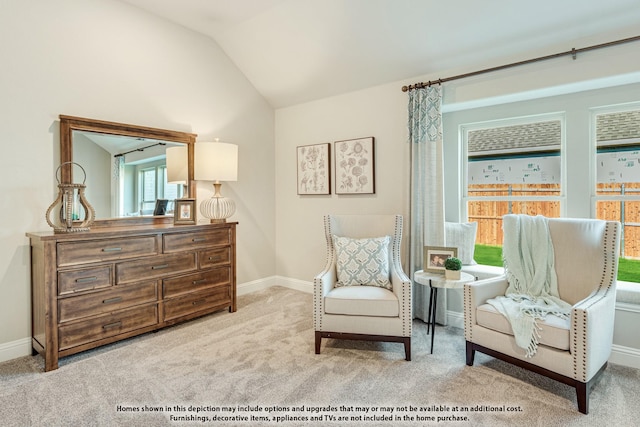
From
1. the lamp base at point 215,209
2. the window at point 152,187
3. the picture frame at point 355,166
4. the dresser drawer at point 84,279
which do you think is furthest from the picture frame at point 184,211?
the picture frame at point 355,166

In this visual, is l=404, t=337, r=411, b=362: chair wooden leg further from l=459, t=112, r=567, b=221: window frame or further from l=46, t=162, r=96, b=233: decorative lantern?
l=46, t=162, r=96, b=233: decorative lantern

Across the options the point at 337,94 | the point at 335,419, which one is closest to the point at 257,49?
the point at 337,94

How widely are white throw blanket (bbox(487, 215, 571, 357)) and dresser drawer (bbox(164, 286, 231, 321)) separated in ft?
7.96

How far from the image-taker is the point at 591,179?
109 inches

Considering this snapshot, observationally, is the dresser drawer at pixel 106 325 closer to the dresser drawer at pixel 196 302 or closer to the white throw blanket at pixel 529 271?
the dresser drawer at pixel 196 302

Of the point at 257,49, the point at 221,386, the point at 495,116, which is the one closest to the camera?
the point at 221,386

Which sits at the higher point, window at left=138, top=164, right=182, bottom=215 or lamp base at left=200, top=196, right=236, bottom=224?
window at left=138, top=164, right=182, bottom=215

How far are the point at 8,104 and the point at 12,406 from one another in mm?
2040

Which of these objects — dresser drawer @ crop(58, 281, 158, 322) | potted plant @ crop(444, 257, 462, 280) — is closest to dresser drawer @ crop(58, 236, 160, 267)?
dresser drawer @ crop(58, 281, 158, 322)

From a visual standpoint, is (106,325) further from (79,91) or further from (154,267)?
(79,91)

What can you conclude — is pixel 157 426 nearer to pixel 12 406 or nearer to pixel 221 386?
pixel 221 386

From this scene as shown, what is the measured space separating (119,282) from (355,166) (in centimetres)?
251

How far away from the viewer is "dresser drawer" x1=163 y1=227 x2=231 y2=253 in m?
3.11

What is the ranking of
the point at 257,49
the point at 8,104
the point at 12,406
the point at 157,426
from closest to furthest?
the point at 157,426 → the point at 12,406 → the point at 8,104 → the point at 257,49
